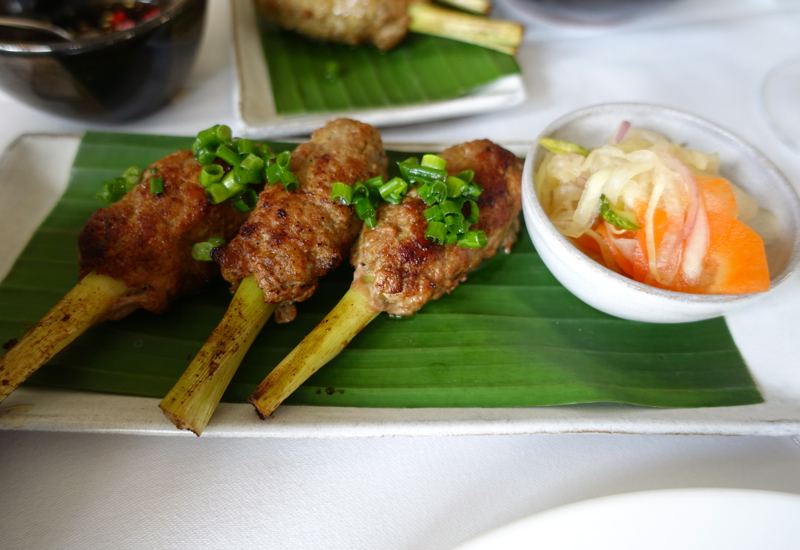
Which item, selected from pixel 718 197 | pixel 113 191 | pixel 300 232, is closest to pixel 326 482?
pixel 300 232

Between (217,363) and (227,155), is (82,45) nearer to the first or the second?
(227,155)

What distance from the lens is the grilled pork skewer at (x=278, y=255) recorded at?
1.81 metres

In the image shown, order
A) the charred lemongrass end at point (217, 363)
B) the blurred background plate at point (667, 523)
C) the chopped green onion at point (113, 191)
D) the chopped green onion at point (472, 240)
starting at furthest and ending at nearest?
1. the chopped green onion at point (113, 191)
2. the chopped green onion at point (472, 240)
3. the charred lemongrass end at point (217, 363)
4. the blurred background plate at point (667, 523)

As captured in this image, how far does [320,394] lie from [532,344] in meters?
0.91

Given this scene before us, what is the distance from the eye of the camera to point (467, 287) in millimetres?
2295

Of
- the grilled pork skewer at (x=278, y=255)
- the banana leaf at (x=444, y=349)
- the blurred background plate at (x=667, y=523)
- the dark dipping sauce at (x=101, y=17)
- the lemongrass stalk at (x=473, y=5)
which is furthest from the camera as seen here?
the lemongrass stalk at (x=473, y=5)

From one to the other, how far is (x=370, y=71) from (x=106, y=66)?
5.26ft

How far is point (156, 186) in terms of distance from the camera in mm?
2033

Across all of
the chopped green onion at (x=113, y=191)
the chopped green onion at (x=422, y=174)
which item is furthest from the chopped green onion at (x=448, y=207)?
the chopped green onion at (x=113, y=191)

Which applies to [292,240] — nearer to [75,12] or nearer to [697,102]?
[75,12]

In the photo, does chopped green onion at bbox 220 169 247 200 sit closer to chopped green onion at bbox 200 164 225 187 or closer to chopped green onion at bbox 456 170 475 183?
chopped green onion at bbox 200 164 225 187

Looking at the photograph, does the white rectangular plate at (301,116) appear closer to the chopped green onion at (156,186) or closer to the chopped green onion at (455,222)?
the chopped green onion at (156,186)

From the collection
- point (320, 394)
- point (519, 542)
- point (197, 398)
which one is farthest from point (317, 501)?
point (519, 542)

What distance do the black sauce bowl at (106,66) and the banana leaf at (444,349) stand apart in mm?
702
